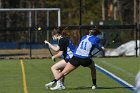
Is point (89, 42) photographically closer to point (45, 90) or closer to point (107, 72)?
point (45, 90)

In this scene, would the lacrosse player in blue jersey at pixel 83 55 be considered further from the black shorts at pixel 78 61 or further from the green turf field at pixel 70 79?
the green turf field at pixel 70 79

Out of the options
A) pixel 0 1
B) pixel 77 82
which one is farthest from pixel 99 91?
pixel 0 1

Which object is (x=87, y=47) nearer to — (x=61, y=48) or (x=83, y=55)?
(x=83, y=55)

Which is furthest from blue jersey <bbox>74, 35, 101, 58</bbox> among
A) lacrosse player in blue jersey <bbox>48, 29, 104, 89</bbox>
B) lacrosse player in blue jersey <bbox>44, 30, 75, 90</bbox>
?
lacrosse player in blue jersey <bbox>44, 30, 75, 90</bbox>

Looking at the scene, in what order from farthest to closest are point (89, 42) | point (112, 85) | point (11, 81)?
1. point (11, 81)
2. point (112, 85)
3. point (89, 42)

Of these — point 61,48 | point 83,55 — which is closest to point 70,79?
point 61,48

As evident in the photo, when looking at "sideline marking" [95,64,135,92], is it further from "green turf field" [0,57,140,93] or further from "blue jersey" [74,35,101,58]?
"blue jersey" [74,35,101,58]

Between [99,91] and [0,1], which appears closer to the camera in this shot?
[99,91]

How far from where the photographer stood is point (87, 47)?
44.8 ft

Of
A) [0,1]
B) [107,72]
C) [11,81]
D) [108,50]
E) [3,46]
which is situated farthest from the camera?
[0,1]

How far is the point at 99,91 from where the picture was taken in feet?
47.0

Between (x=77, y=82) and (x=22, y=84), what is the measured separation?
5.60 ft

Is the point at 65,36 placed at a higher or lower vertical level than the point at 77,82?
higher

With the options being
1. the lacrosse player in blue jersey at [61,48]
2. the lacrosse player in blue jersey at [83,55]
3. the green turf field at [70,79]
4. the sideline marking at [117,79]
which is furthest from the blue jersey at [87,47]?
the sideline marking at [117,79]
